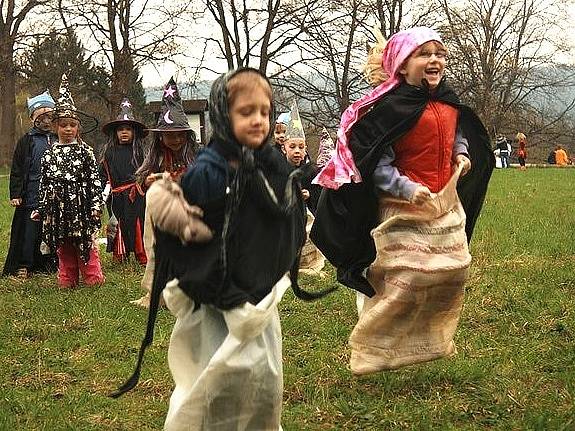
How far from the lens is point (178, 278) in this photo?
3277 mm

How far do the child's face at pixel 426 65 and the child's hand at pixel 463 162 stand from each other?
0.44 m

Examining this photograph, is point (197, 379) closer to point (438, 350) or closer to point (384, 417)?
point (384, 417)

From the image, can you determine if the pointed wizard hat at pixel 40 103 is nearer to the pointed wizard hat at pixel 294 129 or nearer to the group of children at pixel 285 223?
the group of children at pixel 285 223

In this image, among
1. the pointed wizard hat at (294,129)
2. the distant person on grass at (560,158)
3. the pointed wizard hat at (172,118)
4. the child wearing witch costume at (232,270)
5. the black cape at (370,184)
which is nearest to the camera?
the child wearing witch costume at (232,270)

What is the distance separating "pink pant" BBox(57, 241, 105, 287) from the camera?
7.90 metres

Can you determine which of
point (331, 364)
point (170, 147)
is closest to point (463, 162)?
point (331, 364)

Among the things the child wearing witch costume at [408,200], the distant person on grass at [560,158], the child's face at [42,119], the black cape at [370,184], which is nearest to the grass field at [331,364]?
the child wearing witch costume at [408,200]

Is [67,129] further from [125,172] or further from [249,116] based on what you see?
[249,116]

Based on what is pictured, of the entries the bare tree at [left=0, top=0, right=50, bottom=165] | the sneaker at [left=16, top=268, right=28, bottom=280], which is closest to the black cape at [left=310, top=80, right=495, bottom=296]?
the sneaker at [left=16, top=268, right=28, bottom=280]

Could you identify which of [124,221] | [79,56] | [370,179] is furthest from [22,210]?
[79,56]

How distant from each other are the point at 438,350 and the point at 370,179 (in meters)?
1.08

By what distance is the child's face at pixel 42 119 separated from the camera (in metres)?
8.56

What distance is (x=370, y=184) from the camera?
15.9 ft

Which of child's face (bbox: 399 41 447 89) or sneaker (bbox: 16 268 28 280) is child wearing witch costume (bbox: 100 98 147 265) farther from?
child's face (bbox: 399 41 447 89)
